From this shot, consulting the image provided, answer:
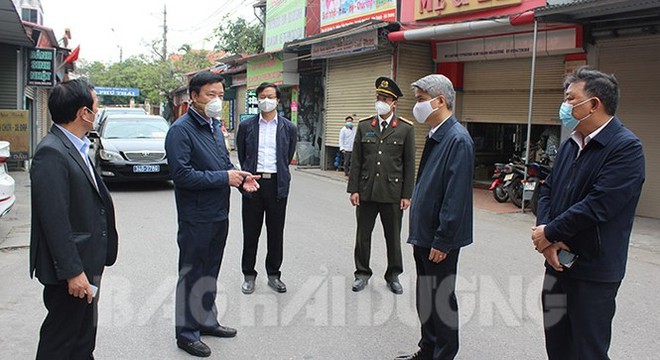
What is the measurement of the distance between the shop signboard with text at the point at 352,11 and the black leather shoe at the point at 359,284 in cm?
999

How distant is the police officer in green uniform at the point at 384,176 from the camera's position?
17.7ft

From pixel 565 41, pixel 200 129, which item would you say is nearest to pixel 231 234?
pixel 200 129

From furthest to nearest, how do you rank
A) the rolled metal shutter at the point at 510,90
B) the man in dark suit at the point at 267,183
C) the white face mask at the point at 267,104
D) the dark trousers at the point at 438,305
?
the rolled metal shutter at the point at 510,90 → the man in dark suit at the point at 267,183 → the white face mask at the point at 267,104 → the dark trousers at the point at 438,305

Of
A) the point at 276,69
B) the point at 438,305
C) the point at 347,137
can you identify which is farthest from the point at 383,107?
the point at 276,69

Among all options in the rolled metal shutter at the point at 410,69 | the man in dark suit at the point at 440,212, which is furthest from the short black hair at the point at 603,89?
the rolled metal shutter at the point at 410,69

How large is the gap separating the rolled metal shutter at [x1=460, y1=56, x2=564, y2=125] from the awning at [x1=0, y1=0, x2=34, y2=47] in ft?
30.6

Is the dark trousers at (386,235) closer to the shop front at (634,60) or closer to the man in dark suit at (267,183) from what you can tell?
the man in dark suit at (267,183)

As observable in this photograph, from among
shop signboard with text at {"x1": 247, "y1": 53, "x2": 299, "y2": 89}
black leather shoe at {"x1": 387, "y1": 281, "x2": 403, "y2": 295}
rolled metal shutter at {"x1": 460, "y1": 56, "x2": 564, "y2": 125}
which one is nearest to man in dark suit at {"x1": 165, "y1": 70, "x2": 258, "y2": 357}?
black leather shoe at {"x1": 387, "y1": 281, "x2": 403, "y2": 295}

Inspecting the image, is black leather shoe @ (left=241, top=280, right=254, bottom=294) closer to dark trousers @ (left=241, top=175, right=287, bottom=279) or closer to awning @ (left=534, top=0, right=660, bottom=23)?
dark trousers @ (left=241, top=175, right=287, bottom=279)

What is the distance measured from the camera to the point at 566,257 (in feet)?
9.81

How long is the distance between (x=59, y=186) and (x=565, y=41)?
986 centimetres

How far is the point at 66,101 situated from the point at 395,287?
3.46 metres

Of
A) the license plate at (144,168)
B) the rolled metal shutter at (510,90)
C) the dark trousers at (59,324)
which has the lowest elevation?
the dark trousers at (59,324)

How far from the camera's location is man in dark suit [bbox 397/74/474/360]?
11.7 ft
